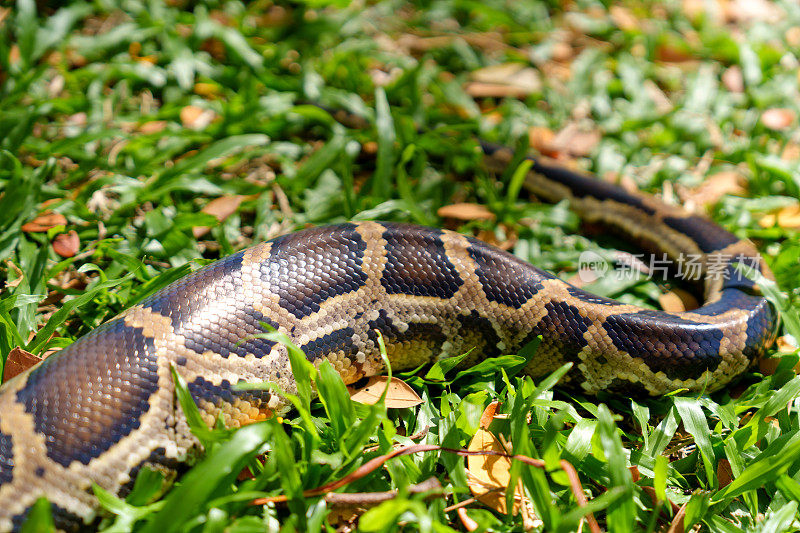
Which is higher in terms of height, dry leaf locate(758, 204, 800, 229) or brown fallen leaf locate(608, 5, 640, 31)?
brown fallen leaf locate(608, 5, 640, 31)

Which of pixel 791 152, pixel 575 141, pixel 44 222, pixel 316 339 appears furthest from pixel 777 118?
pixel 44 222

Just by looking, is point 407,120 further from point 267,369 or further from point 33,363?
point 33,363

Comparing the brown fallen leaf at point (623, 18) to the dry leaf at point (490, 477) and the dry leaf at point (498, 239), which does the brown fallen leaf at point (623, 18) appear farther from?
the dry leaf at point (490, 477)

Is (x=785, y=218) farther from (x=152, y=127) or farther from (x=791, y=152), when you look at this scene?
(x=152, y=127)

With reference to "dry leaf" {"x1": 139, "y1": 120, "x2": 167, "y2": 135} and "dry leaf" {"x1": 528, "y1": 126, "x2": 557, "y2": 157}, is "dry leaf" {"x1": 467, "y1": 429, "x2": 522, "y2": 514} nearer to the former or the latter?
"dry leaf" {"x1": 528, "y1": 126, "x2": 557, "y2": 157}

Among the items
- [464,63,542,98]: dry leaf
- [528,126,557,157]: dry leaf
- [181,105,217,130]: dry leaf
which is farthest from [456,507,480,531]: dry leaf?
[464,63,542,98]: dry leaf

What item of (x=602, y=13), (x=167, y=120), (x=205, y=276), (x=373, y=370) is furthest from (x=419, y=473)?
(x=602, y=13)
